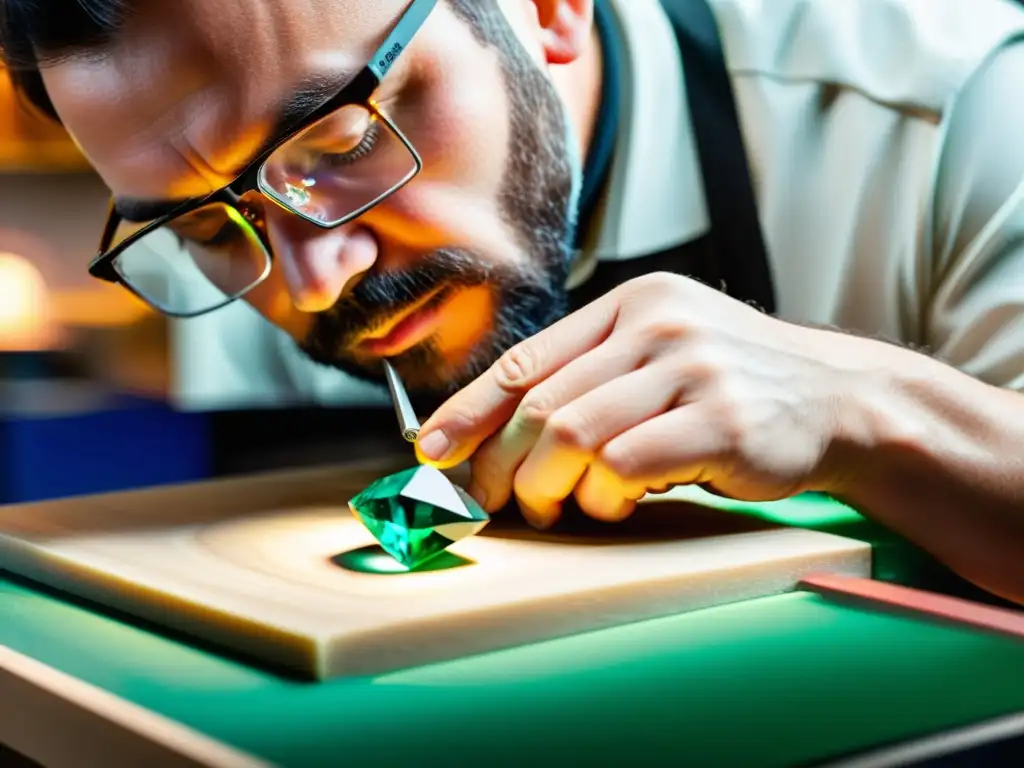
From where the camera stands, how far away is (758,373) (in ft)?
2.35

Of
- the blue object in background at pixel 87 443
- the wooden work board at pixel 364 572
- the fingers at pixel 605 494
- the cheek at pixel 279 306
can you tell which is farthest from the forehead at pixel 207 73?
the blue object in background at pixel 87 443

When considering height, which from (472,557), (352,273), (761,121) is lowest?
(472,557)

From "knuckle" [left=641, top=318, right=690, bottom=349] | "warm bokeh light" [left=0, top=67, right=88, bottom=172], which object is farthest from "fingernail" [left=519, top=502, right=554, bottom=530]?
"warm bokeh light" [left=0, top=67, right=88, bottom=172]

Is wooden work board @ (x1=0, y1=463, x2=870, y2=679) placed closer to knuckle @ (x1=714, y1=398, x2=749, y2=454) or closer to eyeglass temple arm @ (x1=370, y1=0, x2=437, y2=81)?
knuckle @ (x1=714, y1=398, x2=749, y2=454)

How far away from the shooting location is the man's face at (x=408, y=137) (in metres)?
0.89

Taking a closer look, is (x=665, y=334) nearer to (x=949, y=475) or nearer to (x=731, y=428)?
(x=731, y=428)

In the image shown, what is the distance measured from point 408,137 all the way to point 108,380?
0.93 m

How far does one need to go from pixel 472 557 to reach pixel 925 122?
2.12 ft

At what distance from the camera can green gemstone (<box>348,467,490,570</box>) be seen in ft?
2.12

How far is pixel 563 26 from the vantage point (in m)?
1.12

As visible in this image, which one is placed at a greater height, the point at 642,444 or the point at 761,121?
the point at 761,121

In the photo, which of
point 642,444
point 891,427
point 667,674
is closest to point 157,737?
point 667,674

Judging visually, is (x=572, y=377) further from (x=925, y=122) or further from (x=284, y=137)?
(x=925, y=122)

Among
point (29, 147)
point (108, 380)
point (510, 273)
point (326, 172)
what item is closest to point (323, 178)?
point (326, 172)
